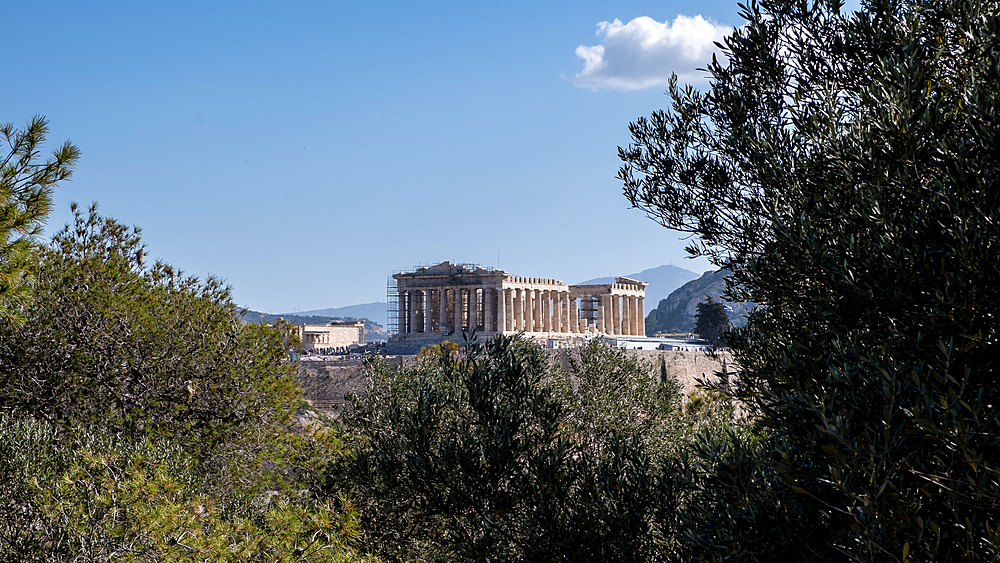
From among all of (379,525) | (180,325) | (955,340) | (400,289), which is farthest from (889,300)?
(400,289)

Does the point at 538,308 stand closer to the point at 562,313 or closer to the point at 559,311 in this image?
the point at 559,311

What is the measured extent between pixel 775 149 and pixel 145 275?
34.3ft

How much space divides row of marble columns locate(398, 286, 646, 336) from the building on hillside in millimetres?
8112

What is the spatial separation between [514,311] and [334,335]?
89.2ft

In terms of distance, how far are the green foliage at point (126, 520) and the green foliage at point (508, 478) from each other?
745mm

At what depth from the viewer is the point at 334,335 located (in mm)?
83938

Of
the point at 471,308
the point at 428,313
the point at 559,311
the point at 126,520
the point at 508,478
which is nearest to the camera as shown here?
the point at 508,478

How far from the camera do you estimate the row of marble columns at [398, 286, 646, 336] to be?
62.8 meters

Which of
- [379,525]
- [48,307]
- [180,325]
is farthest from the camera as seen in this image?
[180,325]

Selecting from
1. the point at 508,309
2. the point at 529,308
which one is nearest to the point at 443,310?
the point at 508,309

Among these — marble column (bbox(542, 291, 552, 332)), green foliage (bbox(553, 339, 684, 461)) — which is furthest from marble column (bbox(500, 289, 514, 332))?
green foliage (bbox(553, 339, 684, 461))

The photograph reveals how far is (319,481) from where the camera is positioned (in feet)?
36.6

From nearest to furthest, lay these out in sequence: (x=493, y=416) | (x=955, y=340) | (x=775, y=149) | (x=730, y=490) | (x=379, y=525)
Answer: (x=955, y=340) → (x=730, y=490) → (x=775, y=149) → (x=493, y=416) → (x=379, y=525)

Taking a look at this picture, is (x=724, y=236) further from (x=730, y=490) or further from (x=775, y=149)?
(x=730, y=490)
